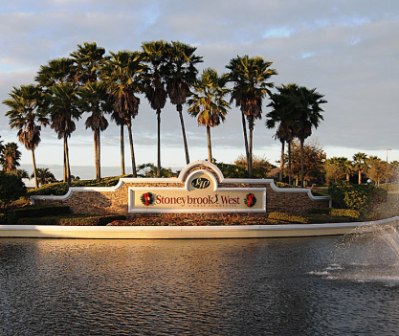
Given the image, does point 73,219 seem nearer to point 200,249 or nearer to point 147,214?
point 147,214

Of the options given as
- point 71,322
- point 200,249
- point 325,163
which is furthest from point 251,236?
point 325,163

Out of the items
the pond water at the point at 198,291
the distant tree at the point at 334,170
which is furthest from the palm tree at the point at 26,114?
the distant tree at the point at 334,170

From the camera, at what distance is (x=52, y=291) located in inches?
623

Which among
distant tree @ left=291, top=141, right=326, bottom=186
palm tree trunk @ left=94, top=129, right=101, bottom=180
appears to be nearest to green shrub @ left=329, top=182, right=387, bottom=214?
palm tree trunk @ left=94, top=129, right=101, bottom=180

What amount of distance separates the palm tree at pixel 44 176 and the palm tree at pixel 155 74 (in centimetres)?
2937

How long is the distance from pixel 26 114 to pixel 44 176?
74.2ft

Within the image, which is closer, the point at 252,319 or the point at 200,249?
the point at 252,319

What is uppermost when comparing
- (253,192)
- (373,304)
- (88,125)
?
(88,125)

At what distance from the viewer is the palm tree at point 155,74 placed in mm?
49344

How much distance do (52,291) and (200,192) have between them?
21532mm

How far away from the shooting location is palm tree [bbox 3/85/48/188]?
52.0m

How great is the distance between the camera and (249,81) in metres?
50.5

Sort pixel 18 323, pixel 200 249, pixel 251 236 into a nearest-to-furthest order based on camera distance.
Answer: pixel 18 323 < pixel 200 249 < pixel 251 236

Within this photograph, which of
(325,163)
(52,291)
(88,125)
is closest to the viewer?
(52,291)
